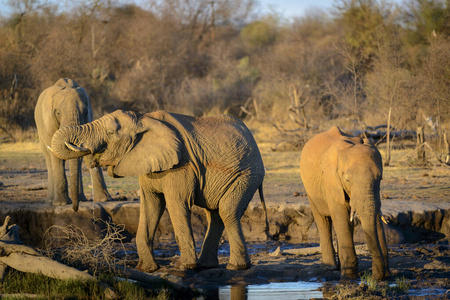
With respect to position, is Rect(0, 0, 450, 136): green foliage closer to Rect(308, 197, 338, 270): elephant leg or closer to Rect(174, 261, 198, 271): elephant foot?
Rect(308, 197, 338, 270): elephant leg

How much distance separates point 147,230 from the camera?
6.59 m

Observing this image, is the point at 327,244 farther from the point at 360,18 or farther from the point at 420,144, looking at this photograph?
the point at 360,18

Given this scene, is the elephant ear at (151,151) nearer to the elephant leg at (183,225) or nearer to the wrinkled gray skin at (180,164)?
the wrinkled gray skin at (180,164)

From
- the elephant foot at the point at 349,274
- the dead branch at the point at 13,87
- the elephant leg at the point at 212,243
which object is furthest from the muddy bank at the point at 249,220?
the dead branch at the point at 13,87

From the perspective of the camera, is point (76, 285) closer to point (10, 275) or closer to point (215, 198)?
point (10, 275)

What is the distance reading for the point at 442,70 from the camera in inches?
572

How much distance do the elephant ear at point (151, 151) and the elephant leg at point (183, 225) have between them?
0.33 metres

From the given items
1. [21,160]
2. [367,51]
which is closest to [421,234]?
[21,160]

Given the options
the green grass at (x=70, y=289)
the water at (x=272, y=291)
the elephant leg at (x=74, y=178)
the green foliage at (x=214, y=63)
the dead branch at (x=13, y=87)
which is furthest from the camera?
the dead branch at (x=13, y=87)

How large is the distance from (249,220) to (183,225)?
100 inches

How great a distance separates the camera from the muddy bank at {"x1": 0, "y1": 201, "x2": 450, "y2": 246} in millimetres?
8562

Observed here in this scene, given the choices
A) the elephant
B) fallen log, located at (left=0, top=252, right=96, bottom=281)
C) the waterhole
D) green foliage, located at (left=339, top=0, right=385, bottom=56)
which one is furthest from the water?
green foliage, located at (left=339, top=0, right=385, bottom=56)

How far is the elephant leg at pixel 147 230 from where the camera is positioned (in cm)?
657

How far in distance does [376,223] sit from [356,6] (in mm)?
22571
